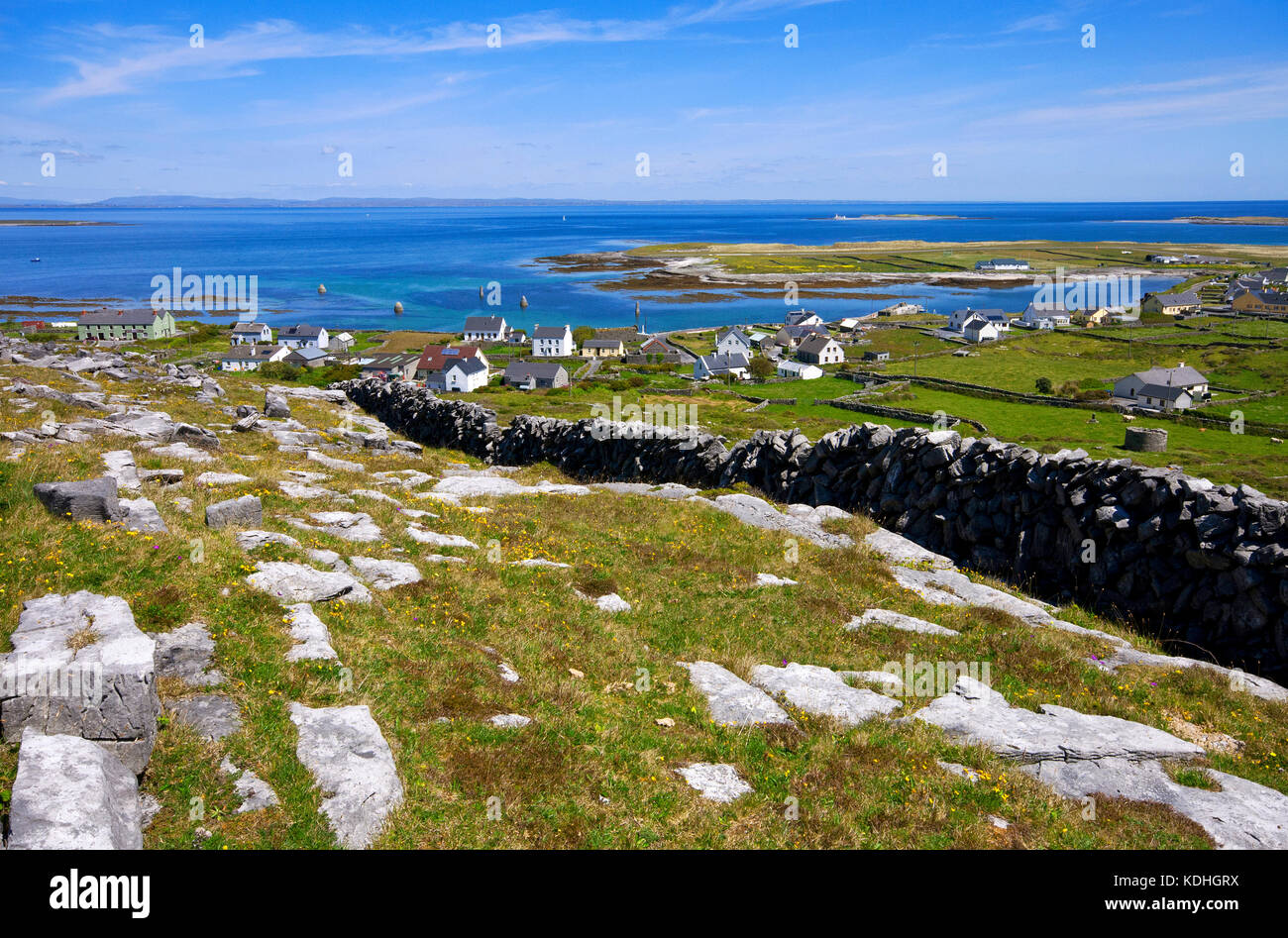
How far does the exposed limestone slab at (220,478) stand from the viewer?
1773cm

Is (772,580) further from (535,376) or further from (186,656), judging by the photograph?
(535,376)

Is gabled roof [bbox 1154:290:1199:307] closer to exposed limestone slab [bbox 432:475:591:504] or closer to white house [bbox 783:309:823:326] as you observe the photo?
white house [bbox 783:309:823:326]

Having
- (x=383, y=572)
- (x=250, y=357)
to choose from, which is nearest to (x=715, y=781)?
(x=383, y=572)

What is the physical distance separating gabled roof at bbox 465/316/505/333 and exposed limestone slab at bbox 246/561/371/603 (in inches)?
4878

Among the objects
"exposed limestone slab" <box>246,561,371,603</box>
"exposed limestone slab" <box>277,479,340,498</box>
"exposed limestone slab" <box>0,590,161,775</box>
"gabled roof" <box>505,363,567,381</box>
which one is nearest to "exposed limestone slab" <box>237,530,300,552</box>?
"exposed limestone slab" <box>246,561,371,603</box>

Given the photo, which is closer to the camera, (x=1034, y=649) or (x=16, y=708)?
(x=16, y=708)

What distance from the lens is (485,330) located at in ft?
433

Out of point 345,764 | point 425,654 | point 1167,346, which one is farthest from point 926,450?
point 1167,346

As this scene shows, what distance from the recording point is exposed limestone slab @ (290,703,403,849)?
6.73 m

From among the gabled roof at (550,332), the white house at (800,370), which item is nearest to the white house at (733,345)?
the white house at (800,370)

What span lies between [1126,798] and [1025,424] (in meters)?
73.1

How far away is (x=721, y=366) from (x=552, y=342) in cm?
3083
